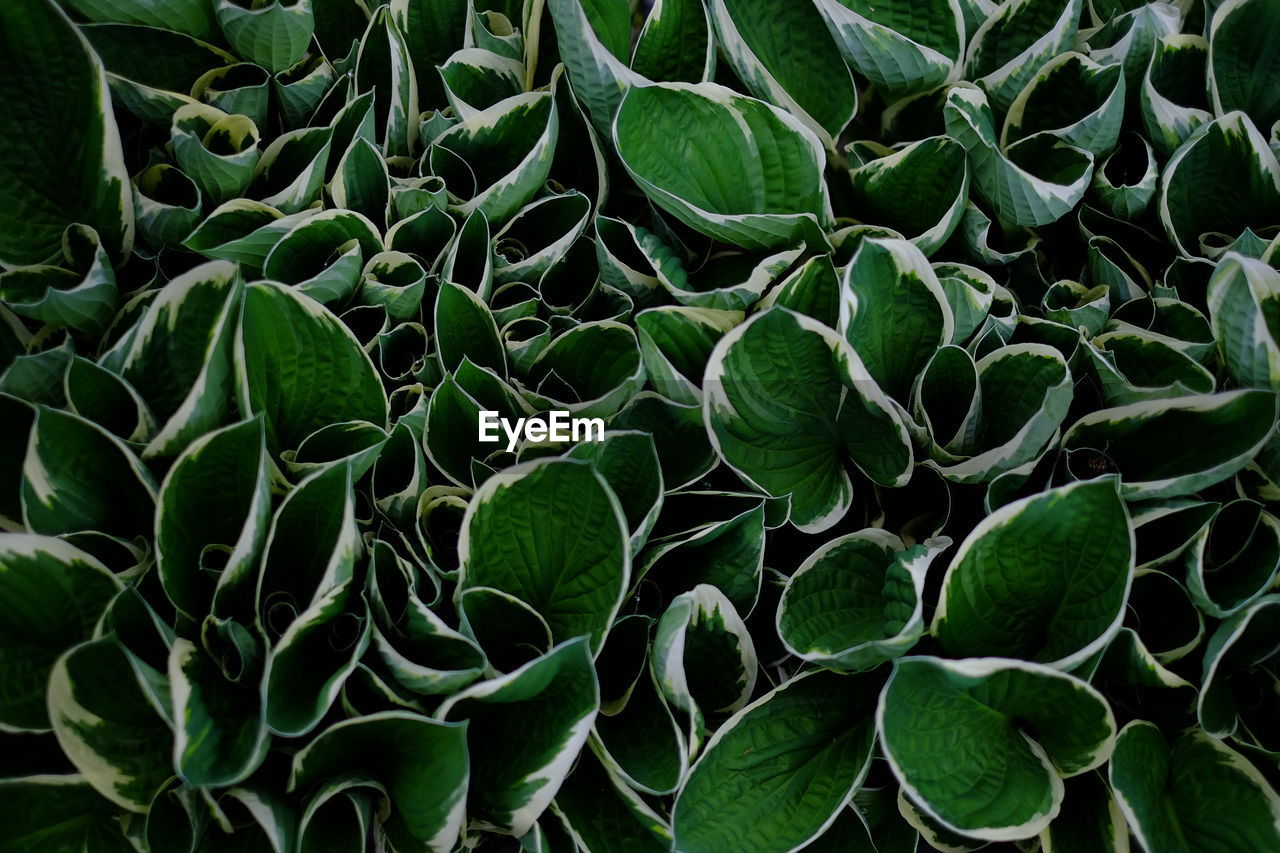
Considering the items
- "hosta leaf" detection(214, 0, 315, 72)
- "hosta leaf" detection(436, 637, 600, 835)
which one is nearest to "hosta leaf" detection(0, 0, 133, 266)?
"hosta leaf" detection(214, 0, 315, 72)

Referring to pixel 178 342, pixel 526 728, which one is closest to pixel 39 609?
pixel 178 342

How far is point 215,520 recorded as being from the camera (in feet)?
2.17

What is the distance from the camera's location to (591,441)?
0.68 meters

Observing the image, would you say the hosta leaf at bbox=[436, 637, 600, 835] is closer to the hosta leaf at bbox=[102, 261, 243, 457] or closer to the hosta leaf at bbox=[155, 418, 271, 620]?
the hosta leaf at bbox=[155, 418, 271, 620]

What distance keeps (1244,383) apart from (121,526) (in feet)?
2.50

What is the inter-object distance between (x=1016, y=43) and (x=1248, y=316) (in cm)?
32

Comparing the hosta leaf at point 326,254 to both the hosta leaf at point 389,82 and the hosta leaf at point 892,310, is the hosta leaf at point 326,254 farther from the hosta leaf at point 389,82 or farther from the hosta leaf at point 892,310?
the hosta leaf at point 892,310

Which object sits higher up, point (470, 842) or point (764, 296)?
point (764, 296)

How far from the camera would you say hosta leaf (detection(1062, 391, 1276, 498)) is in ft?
2.14

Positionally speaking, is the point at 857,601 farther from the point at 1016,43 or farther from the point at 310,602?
the point at 1016,43

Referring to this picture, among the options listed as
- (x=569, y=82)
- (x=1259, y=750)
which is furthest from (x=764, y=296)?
(x=1259, y=750)

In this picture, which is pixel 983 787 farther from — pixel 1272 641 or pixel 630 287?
pixel 630 287

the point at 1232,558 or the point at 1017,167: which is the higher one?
the point at 1017,167

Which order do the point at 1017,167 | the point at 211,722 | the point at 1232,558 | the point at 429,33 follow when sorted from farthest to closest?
the point at 429,33, the point at 1017,167, the point at 1232,558, the point at 211,722
